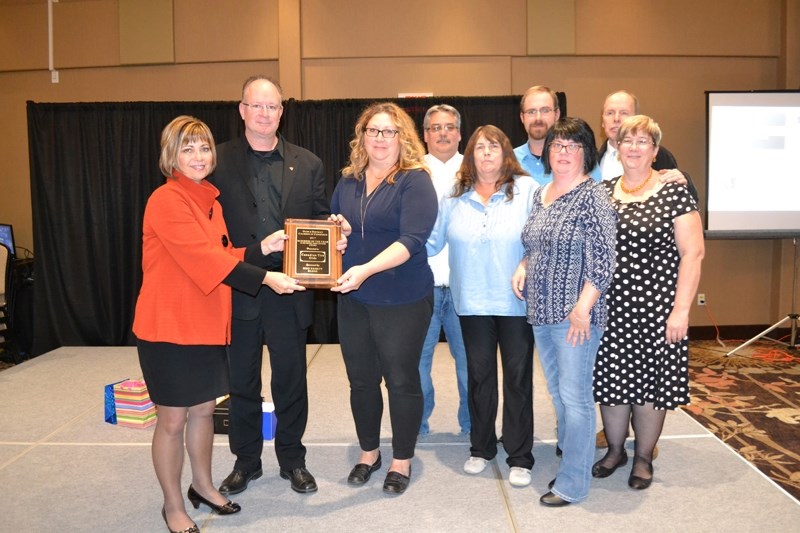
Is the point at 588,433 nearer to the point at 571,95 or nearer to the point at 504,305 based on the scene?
the point at 504,305

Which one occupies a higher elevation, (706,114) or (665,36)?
(665,36)

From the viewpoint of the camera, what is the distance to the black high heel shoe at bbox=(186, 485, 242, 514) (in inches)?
107

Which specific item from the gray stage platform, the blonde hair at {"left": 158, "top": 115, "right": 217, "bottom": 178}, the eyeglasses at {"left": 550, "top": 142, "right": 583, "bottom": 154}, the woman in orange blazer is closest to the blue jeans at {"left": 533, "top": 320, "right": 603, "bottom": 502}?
the gray stage platform

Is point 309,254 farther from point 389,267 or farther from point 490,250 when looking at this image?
point 490,250

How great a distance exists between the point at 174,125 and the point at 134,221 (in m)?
4.64

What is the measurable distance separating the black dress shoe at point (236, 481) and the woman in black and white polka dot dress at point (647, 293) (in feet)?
5.36

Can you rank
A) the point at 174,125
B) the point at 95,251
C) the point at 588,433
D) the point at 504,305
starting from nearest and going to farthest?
the point at 174,125 < the point at 588,433 < the point at 504,305 < the point at 95,251

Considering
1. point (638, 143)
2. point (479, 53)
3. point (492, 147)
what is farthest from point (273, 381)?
point (479, 53)

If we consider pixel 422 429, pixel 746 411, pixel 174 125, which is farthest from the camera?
Result: pixel 746 411

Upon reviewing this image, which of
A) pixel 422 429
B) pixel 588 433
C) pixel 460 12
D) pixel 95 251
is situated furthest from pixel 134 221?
pixel 588 433

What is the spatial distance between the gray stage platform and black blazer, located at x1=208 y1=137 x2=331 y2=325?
83 centimetres

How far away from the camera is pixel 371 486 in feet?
9.91

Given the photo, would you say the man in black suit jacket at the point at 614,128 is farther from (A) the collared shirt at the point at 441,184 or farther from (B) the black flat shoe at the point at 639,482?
(B) the black flat shoe at the point at 639,482

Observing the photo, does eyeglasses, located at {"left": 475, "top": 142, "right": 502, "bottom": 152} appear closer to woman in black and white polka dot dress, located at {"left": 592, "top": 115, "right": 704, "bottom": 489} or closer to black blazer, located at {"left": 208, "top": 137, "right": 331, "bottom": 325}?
woman in black and white polka dot dress, located at {"left": 592, "top": 115, "right": 704, "bottom": 489}
